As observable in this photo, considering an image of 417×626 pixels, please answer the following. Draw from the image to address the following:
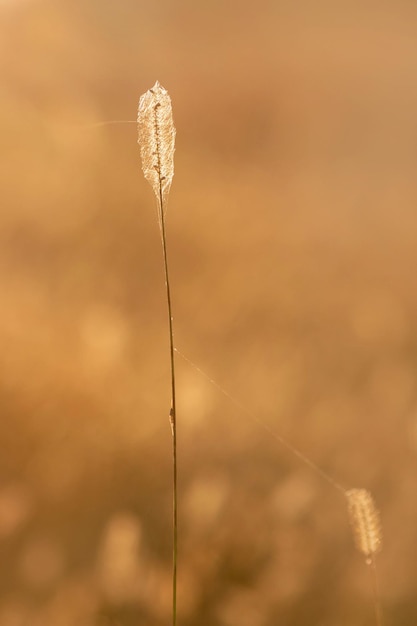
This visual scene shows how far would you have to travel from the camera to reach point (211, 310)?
1.62 meters

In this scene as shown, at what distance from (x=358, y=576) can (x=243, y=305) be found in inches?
23.0

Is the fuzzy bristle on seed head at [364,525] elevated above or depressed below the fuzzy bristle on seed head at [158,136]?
below

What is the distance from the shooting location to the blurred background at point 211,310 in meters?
1.49

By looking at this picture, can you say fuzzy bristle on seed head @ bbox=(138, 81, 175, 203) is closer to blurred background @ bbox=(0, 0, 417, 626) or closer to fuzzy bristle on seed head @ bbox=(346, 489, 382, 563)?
blurred background @ bbox=(0, 0, 417, 626)

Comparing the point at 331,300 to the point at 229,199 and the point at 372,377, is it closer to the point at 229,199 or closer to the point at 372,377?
the point at 372,377

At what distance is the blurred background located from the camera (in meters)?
1.49

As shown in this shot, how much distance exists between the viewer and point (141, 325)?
1.57 metres

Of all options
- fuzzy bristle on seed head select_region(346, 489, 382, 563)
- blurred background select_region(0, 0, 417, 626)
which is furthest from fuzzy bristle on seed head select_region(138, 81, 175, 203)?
fuzzy bristle on seed head select_region(346, 489, 382, 563)

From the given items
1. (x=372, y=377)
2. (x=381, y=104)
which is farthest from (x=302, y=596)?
(x=381, y=104)

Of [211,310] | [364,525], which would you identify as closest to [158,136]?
[211,310]

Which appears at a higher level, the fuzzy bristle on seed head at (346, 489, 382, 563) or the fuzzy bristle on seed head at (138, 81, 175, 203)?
the fuzzy bristle on seed head at (138, 81, 175, 203)

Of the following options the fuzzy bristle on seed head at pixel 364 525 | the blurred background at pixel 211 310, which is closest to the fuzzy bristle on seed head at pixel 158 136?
the blurred background at pixel 211 310

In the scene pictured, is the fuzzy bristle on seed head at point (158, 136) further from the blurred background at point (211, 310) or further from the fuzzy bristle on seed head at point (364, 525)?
the fuzzy bristle on seed head at point (364, 525)

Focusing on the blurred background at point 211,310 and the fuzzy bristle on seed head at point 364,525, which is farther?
the blurred background at point 211,310
